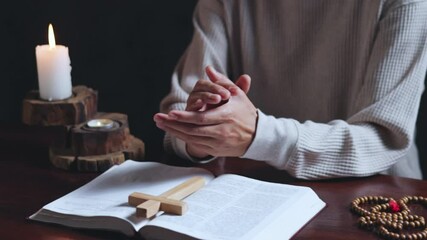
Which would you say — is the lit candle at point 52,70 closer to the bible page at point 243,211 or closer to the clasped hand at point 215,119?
the clasped hand at point 215,119

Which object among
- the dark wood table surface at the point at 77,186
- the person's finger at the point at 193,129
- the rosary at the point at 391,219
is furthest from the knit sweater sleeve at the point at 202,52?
the rosary at the point at 391,219

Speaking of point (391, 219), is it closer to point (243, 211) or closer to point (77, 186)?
point (243, 211)

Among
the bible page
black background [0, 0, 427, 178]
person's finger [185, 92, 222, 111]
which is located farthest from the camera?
black background [0, 0, 427, 178]

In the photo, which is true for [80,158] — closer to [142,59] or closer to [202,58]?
[202,58]

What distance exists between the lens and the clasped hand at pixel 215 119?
1.09 metres

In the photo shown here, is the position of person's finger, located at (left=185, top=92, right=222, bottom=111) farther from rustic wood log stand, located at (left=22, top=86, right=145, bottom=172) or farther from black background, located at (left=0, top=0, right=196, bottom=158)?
black background, located at (left=0, top=0, right=196, bottom=158)

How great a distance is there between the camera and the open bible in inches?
35.6

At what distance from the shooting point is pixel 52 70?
3.99 feet

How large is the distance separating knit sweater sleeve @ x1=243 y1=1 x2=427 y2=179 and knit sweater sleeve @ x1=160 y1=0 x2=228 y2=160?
10.9 inches

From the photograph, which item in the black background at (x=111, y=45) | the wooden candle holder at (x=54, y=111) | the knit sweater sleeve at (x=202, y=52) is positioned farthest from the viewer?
the black background at (x=111, y=45)

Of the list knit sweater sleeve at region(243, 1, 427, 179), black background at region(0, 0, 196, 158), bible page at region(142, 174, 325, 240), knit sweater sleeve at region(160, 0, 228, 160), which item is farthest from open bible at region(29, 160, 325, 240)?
black background at region(0, 0, 196, 158)

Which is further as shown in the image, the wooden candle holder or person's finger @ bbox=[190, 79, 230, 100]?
the wooden candle holder

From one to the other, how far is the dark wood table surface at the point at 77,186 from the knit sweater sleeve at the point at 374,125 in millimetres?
33

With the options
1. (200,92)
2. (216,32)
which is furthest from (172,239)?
(216,32)
